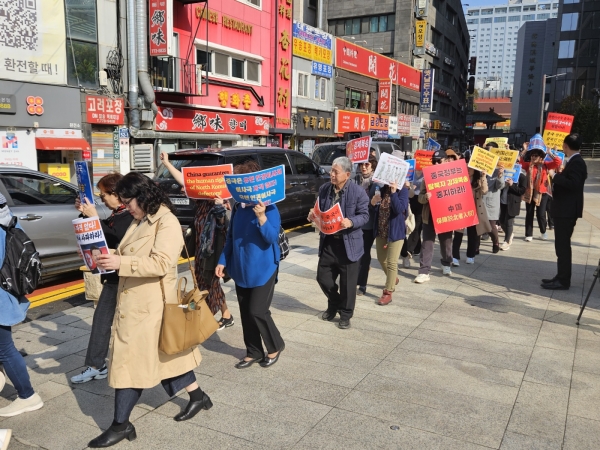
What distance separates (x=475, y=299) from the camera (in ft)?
21.7

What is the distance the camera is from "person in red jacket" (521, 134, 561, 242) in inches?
416

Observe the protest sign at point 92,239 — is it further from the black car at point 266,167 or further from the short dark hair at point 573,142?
the short dark hair at point 573,142

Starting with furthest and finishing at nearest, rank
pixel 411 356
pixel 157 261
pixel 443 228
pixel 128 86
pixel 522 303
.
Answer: pixel 128 86 → pixel 443 228 → pixel 522 303 → pixel 411 356 → pixel 157 261

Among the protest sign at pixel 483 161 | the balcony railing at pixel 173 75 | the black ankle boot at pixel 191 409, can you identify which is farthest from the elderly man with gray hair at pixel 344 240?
the balcony railing at pixel 173 75

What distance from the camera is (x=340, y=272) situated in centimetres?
546

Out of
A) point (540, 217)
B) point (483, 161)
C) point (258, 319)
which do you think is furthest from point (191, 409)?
point (540, 217)

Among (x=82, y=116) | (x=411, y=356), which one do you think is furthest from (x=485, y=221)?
→ (x=82, y=116)

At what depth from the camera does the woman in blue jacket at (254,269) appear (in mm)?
4254

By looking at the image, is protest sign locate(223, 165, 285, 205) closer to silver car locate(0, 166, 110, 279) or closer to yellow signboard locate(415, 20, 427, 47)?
silver car locate(0, 166, 110, 279)

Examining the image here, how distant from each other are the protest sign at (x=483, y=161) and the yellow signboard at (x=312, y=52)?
21855mm

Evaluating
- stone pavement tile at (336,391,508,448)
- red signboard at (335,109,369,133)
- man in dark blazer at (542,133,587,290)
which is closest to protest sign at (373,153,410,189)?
man in dark blazer at (542,133,587,290)

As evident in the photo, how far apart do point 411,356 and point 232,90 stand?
2000 cm

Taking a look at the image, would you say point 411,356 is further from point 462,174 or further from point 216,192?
point 462,174

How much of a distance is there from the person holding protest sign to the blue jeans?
1.84m
